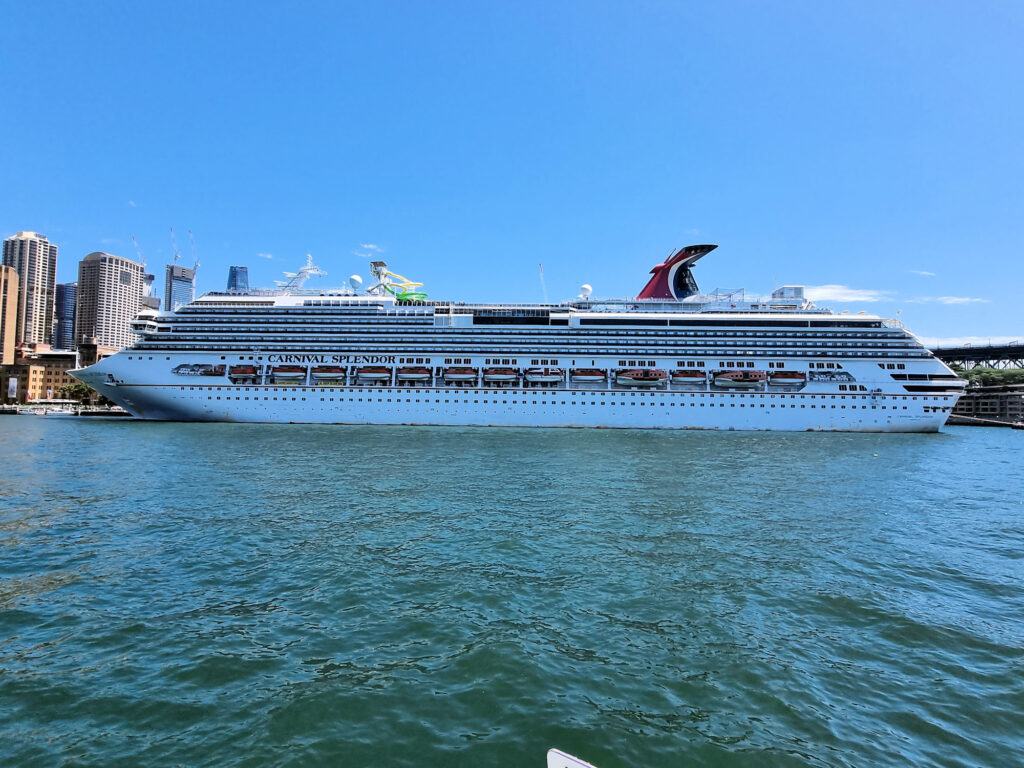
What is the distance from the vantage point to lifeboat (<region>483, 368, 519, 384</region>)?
53156 mm

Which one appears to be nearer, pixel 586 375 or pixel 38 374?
pixel 586 375

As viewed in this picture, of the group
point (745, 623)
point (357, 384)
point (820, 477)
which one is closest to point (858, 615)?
point (745, 623)

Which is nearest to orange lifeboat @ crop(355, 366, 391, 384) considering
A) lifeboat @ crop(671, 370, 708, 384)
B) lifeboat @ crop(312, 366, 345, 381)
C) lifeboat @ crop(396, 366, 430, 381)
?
lifeboat @ crop(396, 366, 430, 381)

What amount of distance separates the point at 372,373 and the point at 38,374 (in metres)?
114

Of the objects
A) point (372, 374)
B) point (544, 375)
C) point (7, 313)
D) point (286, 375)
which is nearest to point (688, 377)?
point (544, 375)

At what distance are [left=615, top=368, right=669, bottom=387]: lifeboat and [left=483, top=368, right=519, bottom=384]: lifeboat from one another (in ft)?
35.5

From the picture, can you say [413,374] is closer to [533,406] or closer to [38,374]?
[533,406]

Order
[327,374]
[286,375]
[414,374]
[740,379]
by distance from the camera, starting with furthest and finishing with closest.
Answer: [327,374] → [286,375] → [414,374] → [740,379]

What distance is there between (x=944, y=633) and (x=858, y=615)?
1191 millimetres

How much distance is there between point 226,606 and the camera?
29.4ft

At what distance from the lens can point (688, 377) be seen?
52.7 meters

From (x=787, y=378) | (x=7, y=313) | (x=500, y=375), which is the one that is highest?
(x=7, y=313)

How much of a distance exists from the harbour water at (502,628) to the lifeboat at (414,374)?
34943mm

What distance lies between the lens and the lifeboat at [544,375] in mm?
52656
